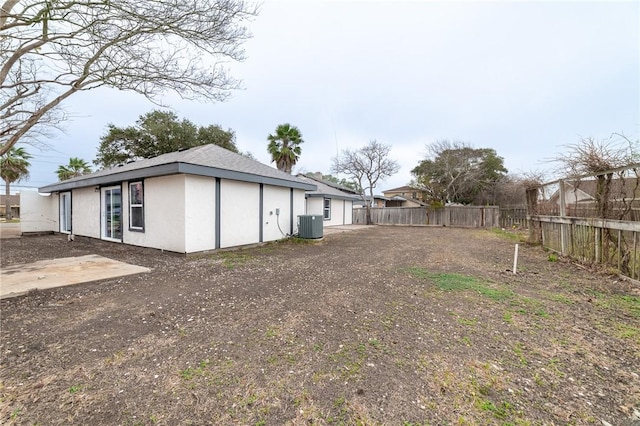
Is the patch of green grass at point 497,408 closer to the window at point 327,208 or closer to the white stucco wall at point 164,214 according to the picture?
the white stucco wall at point 164,214

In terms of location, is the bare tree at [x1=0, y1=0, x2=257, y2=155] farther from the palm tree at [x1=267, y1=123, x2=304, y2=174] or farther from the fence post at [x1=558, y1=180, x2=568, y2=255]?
the palm tree at [x1=267, y1=123, x2=304, y2=174]

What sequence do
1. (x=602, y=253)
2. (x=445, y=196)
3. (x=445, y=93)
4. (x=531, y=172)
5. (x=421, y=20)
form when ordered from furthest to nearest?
(x=445, y=196), (x=445, y=93), (x=531, y=172), (x=421, y=20), (x=602, y=253)

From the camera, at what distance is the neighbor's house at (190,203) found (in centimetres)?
762

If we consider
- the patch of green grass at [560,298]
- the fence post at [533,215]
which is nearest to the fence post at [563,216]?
the fence post at [533,215]

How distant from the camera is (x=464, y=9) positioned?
26.1 feet

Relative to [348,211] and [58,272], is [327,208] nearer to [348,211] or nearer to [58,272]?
[348,211]

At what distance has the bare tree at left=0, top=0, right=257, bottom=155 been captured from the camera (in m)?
5.14

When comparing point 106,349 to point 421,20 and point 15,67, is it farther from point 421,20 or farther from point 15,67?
point 421,20

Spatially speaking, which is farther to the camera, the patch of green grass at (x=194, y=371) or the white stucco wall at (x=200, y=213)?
the white stucco wall at (x=200, y=213)

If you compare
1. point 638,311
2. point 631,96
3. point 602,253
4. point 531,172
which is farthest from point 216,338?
point 631,96

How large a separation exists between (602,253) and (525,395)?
226 inches

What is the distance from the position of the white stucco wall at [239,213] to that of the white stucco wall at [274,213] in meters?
0.44

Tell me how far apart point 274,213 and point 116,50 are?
6596 millimetres

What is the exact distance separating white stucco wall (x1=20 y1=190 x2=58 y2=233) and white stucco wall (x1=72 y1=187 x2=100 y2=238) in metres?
3.07
